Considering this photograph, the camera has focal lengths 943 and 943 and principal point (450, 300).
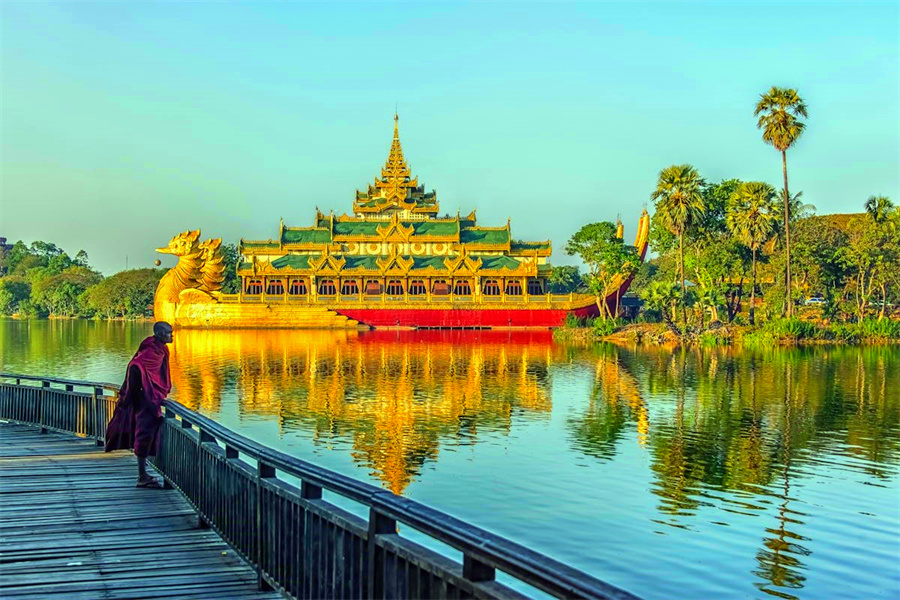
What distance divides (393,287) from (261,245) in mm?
12015

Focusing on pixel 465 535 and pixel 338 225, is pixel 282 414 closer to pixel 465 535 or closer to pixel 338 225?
pixel 465 535

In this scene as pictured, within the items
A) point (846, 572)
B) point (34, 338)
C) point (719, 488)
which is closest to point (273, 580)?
point (846, 572)

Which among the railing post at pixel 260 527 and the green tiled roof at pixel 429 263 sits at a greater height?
the green tiled roof at pixel 429 263

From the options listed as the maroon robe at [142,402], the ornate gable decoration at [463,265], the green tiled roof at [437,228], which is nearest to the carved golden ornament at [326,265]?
the green tiled roof at [437,228]

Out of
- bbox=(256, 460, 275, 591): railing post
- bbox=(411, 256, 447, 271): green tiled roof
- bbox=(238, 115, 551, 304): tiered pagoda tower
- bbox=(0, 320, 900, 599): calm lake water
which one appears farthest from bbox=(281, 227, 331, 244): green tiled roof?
bbox=(256, 460, 275, 591): railing post

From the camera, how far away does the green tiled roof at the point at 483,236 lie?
80.9 m

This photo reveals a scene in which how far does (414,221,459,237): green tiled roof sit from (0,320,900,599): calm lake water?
39.2 metres

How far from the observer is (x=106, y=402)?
1393cm

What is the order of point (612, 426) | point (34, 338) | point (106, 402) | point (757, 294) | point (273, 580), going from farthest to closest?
point (757, 294), point (34, 338), point (612, 426), point (106, 402), point (273, 580)

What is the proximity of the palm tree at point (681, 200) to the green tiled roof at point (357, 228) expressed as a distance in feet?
95.0

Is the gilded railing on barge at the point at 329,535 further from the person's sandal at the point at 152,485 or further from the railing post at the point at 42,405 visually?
the railing post at the point at 42,405

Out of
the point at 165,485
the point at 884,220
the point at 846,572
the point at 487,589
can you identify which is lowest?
the point at 846,572

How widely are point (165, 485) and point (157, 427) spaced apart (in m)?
0.72

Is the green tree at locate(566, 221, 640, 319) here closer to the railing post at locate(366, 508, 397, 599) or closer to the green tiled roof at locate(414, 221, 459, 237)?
the green tiled roof at locate(414, 221, 459, 237)
